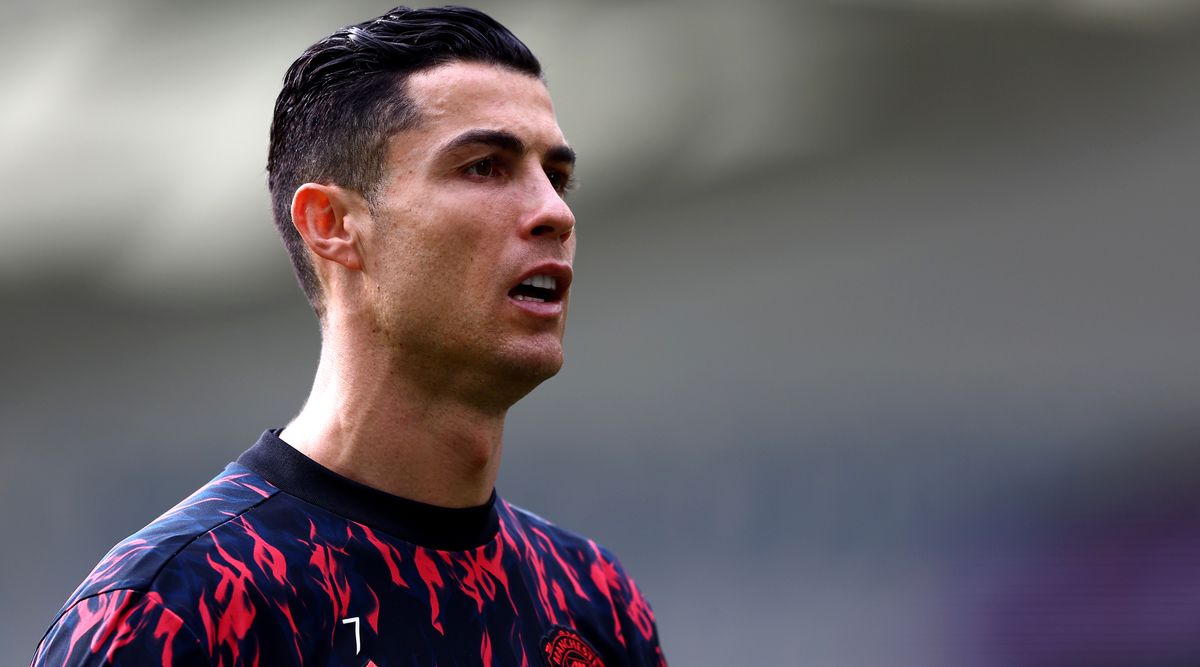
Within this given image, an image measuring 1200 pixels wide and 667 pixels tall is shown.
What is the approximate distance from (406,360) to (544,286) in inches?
9.5

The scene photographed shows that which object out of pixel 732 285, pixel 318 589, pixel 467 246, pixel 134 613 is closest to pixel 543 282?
pixel 467 246

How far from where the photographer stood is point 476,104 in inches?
79.4

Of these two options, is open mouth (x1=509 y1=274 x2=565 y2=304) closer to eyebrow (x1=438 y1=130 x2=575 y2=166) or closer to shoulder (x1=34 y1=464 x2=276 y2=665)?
eyebrow (x1=438 y1=130 x2=575 y2=166)

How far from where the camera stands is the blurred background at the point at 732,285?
793 centimetres

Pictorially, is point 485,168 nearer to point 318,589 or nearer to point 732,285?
point 318,589

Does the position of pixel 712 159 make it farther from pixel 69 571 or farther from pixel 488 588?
pixel 488 588

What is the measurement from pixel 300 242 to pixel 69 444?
7477mm

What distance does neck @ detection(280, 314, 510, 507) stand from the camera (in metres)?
1.92

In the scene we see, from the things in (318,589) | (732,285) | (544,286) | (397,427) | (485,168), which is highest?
(732,285)

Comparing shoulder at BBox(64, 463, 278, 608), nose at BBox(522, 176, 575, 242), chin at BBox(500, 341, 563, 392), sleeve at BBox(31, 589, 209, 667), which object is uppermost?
nose at BBox(522, 176, 575, 242)

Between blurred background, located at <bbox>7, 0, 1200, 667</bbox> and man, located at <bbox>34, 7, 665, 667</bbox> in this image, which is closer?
man, located at <bbox>34, 7, 665, 667</bbox>

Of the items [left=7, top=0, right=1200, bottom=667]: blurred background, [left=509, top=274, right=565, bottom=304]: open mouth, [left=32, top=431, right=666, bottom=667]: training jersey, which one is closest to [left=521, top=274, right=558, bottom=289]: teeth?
[left=509, top=274, right=565, bottom=304]: open mouth

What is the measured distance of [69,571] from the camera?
333 inches

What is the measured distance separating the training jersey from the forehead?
552 millimetres
